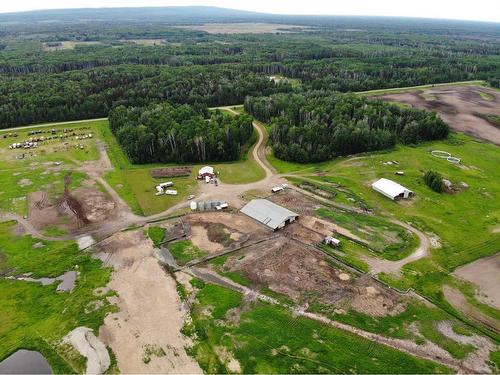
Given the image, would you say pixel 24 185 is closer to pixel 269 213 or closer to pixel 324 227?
pixel 269 213

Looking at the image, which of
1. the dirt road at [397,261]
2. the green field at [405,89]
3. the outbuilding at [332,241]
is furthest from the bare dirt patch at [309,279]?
the green field at [405,89]

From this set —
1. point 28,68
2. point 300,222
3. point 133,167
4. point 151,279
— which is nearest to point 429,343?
point 300,222

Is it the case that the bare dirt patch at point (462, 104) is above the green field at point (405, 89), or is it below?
above

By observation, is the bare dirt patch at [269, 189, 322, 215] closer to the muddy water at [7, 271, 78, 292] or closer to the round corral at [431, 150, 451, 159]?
the muddy water at [7, 271, 78, 292]

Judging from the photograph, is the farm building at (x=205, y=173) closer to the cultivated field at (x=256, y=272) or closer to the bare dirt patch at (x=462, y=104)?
the cultivated field at (x=256, y=272)

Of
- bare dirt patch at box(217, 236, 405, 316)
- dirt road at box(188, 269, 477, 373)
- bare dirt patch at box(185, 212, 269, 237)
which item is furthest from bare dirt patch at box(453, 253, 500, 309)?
bare dirt patch at box(185, 212, 269, 237)

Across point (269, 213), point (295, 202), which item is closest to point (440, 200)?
point (295, 202)
